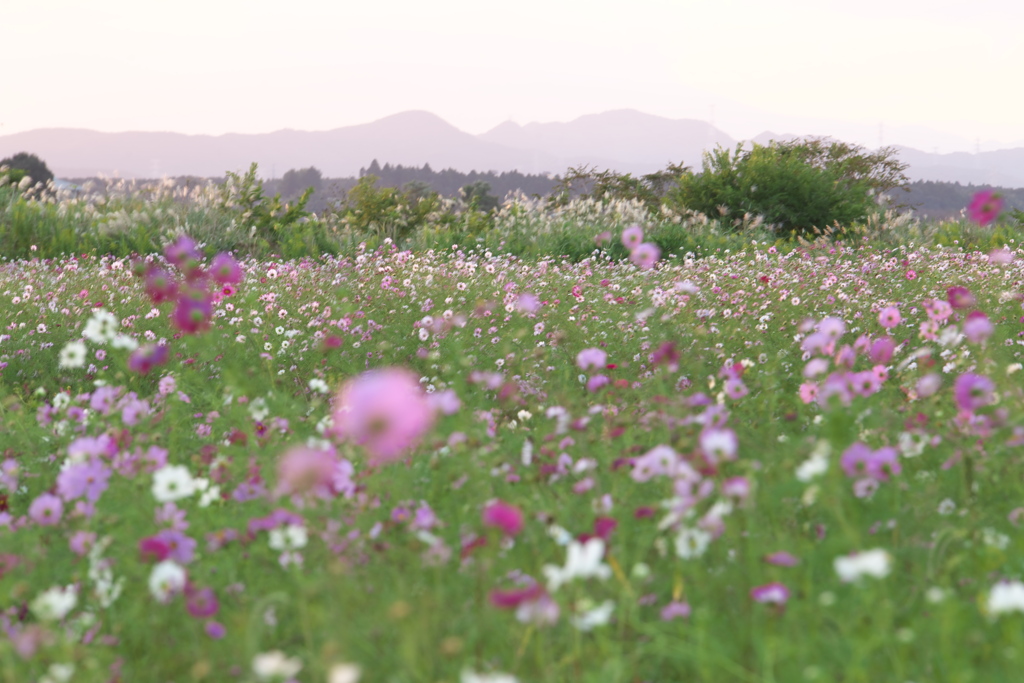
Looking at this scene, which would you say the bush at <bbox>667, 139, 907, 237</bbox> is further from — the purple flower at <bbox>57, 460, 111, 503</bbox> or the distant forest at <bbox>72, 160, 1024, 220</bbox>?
the distant forest at <bbox>72, 160, 1024, 220</bbox>

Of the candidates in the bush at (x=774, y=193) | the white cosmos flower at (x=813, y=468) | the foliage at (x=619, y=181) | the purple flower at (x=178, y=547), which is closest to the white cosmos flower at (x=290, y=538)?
the purple flower at (x=178, y=547)

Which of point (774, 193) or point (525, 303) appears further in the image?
point (774, 193)

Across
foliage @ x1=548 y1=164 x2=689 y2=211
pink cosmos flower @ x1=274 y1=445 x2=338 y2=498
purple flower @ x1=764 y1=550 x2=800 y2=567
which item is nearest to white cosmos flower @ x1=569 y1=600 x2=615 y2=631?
purple flower @ x1=764 y1=550 x2=800 y2=567

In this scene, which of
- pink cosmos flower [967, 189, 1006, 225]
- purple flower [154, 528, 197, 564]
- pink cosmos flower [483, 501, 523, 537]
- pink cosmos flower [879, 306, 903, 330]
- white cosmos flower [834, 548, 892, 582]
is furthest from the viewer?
pink cosmos flower [879, 306, 903, 330]

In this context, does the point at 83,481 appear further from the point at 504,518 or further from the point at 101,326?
the point at 504,518

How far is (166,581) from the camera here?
1.78 m

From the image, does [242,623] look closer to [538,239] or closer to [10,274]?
[10,274]

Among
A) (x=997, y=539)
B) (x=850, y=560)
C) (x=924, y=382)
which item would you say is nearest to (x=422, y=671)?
(x=850, y=560)

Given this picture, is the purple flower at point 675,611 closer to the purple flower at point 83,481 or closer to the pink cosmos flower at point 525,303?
the purple flower at point 83,481

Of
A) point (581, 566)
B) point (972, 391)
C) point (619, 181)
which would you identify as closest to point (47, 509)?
point (581, 566)

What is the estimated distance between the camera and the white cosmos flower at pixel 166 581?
5.74 feet

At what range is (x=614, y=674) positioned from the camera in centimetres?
157

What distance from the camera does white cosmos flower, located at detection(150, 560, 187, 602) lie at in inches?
68.9

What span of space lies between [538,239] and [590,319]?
6447 millimetres
